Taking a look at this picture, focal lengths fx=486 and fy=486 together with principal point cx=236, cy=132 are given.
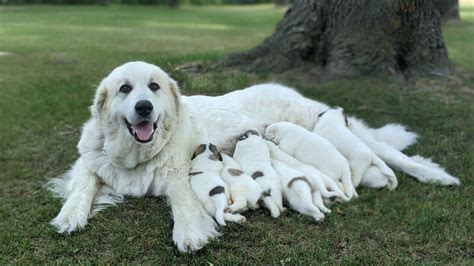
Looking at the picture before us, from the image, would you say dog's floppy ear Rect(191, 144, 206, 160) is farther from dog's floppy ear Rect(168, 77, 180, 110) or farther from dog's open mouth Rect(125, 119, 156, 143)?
dog's open mouth Rect(125, 119, 156, 143)

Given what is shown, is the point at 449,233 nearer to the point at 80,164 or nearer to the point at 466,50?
the point at 80,164

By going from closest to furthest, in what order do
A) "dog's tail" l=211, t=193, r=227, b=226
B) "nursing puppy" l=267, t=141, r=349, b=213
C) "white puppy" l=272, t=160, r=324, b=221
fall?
"dog's tail" l=211, t=193, r=227, b=226
"white puppy" l=272, t=160, r=324, b=221
"nursing puppy" l=267, t=141, r=349, b=213

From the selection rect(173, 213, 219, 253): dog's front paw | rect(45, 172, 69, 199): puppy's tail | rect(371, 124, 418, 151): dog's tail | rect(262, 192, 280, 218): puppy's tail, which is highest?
rect(371, 124, 418, 151): dog's tail

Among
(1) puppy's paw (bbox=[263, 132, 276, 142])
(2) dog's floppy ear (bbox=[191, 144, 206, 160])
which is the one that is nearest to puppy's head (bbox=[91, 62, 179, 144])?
(2) dog's floppy ear (bbox=[191, 144, 206, 160])

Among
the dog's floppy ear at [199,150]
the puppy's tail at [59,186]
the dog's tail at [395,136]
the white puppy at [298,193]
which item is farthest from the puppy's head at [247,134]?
the puppy's tail at [59,186]

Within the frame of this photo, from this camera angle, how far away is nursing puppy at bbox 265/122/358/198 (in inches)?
187

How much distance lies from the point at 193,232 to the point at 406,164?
2.62 m

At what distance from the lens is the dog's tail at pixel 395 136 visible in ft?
19.5

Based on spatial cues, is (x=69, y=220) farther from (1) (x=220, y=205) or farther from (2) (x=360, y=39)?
(2) (x=360, y=39)

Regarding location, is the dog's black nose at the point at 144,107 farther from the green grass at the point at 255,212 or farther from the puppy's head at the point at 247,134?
the puppy's head at the point at 247,134

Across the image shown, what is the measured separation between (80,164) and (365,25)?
15.6 ft

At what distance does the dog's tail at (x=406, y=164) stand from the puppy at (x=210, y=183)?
1898mm

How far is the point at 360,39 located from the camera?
749 centimetres

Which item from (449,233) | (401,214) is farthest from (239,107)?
(449,233)
